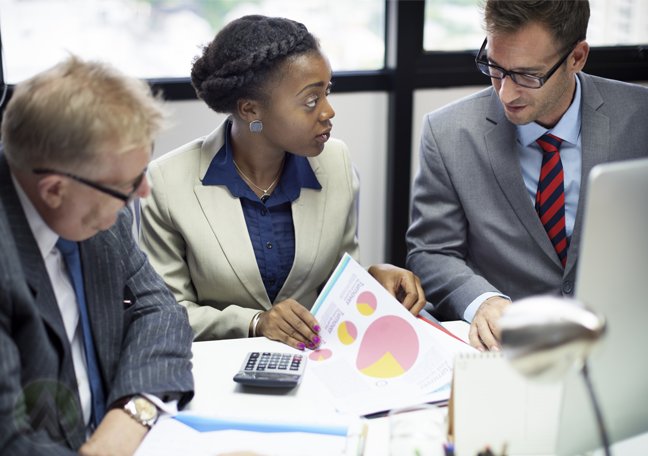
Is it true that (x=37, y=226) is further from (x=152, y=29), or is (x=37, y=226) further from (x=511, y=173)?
(x=152, y=29)

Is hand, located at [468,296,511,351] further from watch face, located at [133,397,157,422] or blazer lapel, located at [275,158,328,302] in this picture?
watch face, located at [133,397,157,422]

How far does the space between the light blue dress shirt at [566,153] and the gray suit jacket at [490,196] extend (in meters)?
0.03

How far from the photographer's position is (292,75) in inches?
61.3

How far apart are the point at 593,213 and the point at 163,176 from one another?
4.07 ft

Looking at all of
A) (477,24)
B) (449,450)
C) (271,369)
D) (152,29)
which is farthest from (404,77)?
(449,450)

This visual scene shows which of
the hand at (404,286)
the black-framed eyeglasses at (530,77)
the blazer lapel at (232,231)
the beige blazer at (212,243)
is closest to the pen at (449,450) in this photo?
the hand at (404,286)

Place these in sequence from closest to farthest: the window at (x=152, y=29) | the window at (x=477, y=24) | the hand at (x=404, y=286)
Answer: the hand at (x=404, y=286), the window at (x=152, y=29), the window at (x=477, y=24)

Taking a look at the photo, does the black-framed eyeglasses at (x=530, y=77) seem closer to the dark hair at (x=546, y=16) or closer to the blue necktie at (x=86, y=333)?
the dark hair at (x=546, y=16)

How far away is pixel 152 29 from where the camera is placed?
8.72ft

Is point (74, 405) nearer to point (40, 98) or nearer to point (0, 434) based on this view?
point (0, 434)

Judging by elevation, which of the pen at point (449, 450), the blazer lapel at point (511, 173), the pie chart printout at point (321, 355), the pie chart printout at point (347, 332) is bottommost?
the pie chart printout at point (321, 355)

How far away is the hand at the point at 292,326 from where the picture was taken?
1.26 m

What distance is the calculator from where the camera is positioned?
107 cm

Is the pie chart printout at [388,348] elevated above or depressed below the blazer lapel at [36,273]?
below
